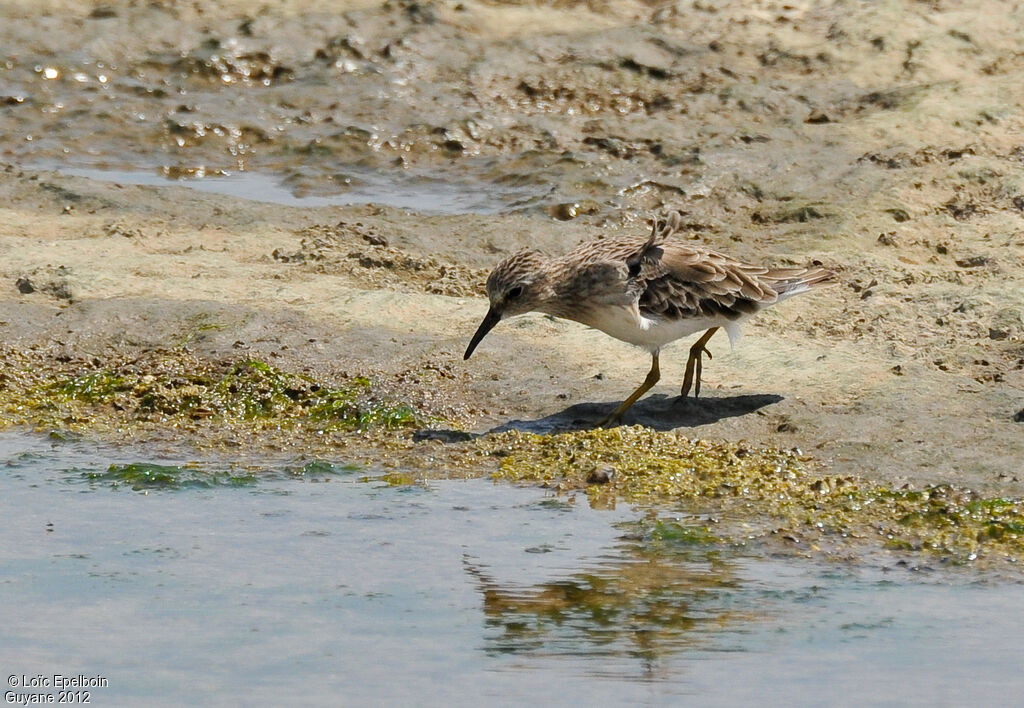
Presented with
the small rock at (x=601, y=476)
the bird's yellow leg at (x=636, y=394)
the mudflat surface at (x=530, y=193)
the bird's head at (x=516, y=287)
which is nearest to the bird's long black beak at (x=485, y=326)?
the bird's head at (x=516, y=287)

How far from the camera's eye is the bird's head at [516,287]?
8039 millimetres

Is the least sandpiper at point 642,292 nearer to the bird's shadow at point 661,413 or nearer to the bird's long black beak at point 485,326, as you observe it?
the bird's long black beak at point 485,326

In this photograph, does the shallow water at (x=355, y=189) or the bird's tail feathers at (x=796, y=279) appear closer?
the bird's tail feathers at (x=796, y=279)

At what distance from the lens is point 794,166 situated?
1182 cm

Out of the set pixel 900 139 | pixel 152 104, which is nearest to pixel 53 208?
pixel 152 104

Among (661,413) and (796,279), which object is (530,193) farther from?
(661,413)

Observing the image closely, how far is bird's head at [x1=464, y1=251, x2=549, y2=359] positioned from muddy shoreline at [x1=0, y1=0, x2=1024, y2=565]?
47 cm

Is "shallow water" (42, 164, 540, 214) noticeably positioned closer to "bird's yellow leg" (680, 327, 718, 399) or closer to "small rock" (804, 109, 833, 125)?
"small rock" (804, 109, 833, 125)

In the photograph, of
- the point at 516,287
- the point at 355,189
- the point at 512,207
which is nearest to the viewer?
the point at 516,287

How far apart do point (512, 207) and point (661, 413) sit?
3.79 metres

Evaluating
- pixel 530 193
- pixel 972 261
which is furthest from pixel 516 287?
pixel 530 193

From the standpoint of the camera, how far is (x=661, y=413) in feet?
26.6

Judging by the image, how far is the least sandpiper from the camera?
788 centimetres

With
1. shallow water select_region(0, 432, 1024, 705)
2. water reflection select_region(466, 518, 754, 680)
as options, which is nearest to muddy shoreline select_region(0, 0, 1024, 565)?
shallow water select_region(0, 432, 1024, 705)
